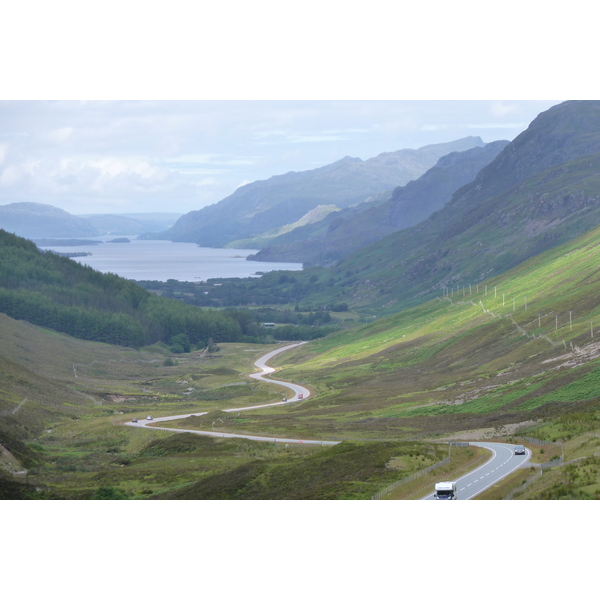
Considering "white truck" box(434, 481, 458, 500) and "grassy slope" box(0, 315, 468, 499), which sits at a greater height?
"white truck" box(434, 481, 458, 500)

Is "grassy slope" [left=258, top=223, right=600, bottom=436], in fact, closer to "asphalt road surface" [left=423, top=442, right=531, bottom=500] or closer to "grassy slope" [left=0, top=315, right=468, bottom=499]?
"grassy slope" [left=0, top=315, right=468, bottom=499]

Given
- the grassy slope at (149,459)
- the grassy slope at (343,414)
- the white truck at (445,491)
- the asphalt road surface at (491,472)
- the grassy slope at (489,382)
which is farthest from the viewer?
the grassy slope at (489,382)

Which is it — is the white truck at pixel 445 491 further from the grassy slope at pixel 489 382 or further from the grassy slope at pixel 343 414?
the grassy slope at pixel 489 382

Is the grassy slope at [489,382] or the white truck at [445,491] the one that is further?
the grassy slope at [489,382]

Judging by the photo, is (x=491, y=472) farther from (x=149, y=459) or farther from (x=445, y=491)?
(x=149, y=459)

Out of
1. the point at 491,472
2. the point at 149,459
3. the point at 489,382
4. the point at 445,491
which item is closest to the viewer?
the point at 445,491

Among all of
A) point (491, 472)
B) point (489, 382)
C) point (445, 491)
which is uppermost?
point (445, 491)

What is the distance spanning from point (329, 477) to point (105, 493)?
23629mm

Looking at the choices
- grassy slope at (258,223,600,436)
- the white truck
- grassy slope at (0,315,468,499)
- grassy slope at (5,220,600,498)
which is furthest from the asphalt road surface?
grassy slope at (258,223,600,436)

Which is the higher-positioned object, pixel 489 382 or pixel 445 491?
pixel 445 491

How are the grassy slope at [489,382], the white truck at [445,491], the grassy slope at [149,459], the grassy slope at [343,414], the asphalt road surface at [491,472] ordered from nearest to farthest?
the white truck at [445,491]
the asphalt road surface at [491,472]
the grassy slope at [149,459]
the grassy slope at [343,414]
the grassy slope at [489,382]

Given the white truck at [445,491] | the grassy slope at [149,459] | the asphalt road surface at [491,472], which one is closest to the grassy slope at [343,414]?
the grassy slope at [149,459]

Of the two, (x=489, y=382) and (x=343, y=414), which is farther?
(x=343, y=414)

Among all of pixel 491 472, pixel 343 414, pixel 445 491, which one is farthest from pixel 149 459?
pixel 445 491
